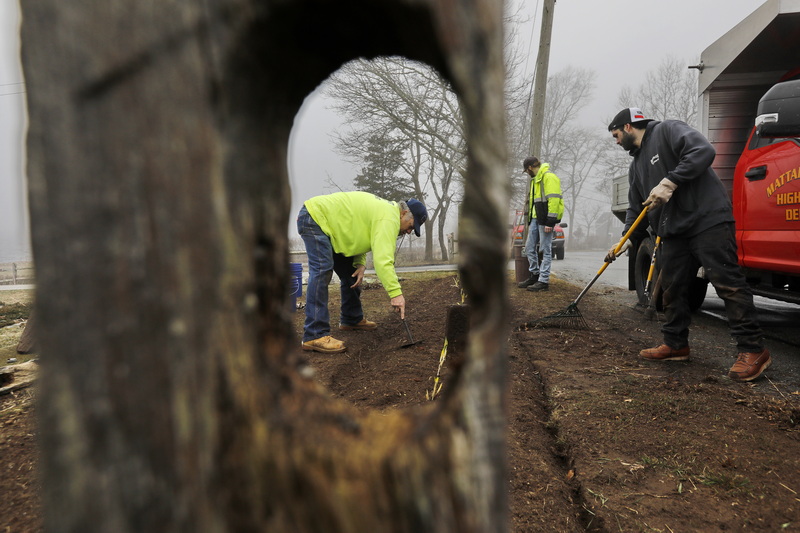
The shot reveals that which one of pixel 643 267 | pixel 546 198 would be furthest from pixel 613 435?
pixel 546 198

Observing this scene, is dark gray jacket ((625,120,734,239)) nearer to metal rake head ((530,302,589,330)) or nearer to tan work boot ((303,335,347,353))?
metal rake head ((530,302,589,330))

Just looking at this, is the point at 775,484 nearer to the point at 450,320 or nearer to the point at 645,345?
the point at 450,320

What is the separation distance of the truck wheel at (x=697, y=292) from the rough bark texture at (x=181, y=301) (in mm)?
6080

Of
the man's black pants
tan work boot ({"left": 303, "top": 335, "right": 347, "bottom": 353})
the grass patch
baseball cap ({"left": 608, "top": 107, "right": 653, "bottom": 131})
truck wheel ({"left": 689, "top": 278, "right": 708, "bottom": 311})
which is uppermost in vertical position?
baseball cap ({"left": 608, "top": 107, "right": 653, "bottom": 131})

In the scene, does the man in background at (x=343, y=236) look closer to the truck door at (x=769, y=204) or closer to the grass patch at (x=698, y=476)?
the grass patch at (x=698, y=476)

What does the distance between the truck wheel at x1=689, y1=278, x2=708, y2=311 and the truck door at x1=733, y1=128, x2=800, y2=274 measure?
1270 millimetres

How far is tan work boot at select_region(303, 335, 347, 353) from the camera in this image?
13.6 ft

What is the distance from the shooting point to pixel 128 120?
0.51 metres

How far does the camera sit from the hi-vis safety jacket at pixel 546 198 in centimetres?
750

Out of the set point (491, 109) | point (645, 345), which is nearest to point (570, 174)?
point (645, 345)

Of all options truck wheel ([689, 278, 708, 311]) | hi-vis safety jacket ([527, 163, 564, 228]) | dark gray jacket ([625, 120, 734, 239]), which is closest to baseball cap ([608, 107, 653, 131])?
dark gray jacket ([625, 120, 734, 239])

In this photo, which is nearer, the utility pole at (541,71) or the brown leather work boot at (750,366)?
the brown leather work boot at (750,366)

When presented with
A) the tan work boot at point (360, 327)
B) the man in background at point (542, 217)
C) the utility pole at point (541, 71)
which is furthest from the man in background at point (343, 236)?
the utility pole at point (541, 71)

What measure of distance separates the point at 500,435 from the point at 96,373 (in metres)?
0.48
